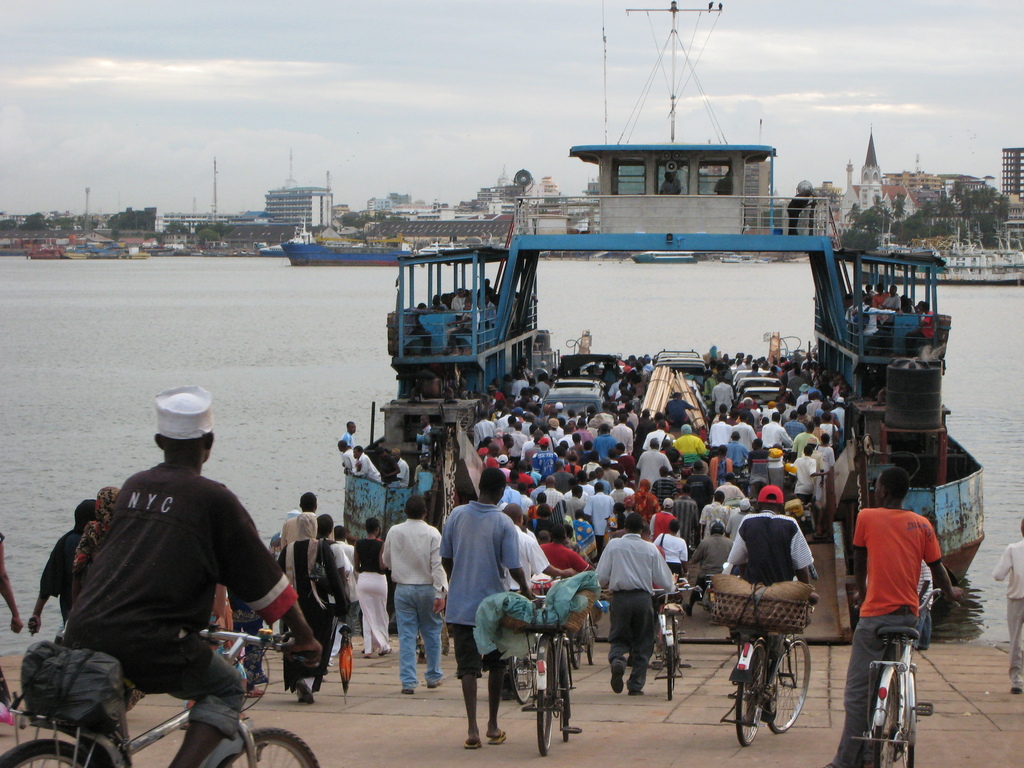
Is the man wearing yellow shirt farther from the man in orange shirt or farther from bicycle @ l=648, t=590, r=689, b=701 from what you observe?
the man in orange shirt

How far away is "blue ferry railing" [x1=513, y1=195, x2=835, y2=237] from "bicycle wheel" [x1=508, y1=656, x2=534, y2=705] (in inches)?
671

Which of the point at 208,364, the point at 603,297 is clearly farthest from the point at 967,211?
the point at 208,364

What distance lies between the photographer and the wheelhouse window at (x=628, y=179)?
25812 mm

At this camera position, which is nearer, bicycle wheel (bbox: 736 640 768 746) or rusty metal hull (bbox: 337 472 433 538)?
bicycle wheel (bbox: 736 640 768 746)

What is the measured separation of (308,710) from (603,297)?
410 feet

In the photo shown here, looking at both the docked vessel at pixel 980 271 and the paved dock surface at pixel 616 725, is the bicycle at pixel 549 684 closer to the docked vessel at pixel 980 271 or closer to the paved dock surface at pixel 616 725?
the paved dock surface at pixel 616 725

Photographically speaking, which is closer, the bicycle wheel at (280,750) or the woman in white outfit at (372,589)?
the bicycle wheel at (280,750)

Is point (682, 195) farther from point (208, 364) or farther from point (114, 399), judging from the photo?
point (208, 364)

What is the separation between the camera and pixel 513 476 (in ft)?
46.6

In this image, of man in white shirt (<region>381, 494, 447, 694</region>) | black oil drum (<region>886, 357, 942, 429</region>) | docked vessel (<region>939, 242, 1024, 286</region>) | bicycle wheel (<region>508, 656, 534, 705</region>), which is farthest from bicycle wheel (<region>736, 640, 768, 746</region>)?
docked vessel (<region>939, 242, 1024, 286</region>)

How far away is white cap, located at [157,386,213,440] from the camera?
13.5ft

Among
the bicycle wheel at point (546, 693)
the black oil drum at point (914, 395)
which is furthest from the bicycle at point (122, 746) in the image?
the black oil drum at point (914, 395)

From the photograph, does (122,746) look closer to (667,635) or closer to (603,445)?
(667,635)

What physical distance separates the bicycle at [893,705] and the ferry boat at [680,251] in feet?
24.0
